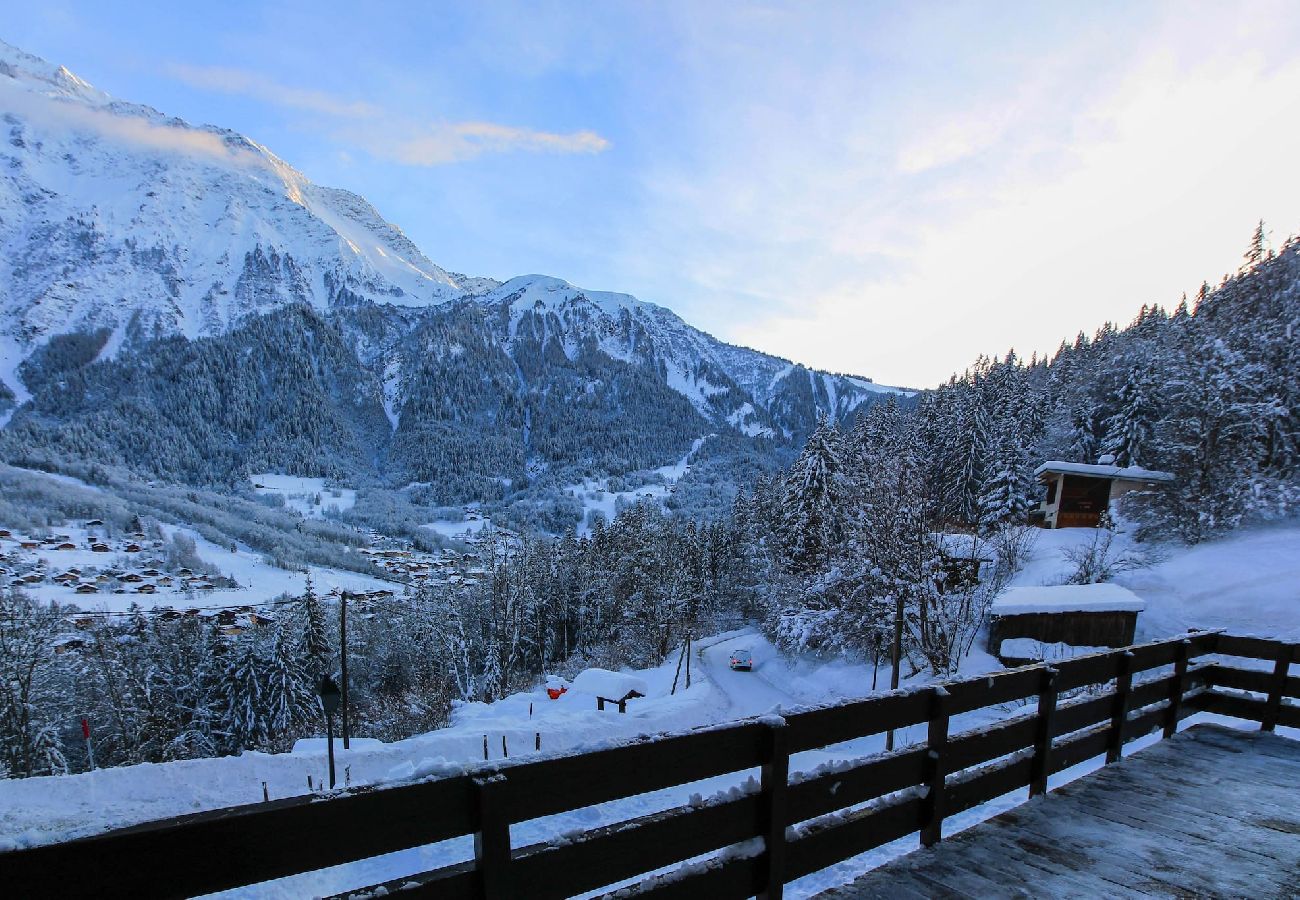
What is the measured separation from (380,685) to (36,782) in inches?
1381

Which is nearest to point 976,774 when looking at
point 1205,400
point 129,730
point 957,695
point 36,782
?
point 957,695

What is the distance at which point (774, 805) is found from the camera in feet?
9.78

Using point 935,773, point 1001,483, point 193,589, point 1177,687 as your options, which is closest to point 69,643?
point 193,589

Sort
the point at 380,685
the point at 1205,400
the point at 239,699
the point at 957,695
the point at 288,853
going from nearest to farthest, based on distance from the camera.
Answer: the point at 288,853, the point at 957,695, the point at 1205,400, the point at 239,699, the point at 380,685

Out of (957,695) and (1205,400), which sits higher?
(1205,400)

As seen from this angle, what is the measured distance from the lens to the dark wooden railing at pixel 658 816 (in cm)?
163

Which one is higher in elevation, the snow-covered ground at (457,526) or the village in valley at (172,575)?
the village in valley at (172,575)

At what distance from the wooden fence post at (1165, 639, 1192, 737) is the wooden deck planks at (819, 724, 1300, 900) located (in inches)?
30.5

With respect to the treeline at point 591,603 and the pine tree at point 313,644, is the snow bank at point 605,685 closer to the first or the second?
the treeline at point 591,603

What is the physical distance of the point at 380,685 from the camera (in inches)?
2042

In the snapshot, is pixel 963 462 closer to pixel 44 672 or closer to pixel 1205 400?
pixel 1205 400

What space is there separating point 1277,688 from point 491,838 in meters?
8.81

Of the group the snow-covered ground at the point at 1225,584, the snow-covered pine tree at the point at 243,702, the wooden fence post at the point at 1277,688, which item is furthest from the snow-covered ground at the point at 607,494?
the wooden fence post at the point at 1277,688

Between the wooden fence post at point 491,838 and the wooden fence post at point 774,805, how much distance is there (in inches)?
52.9
